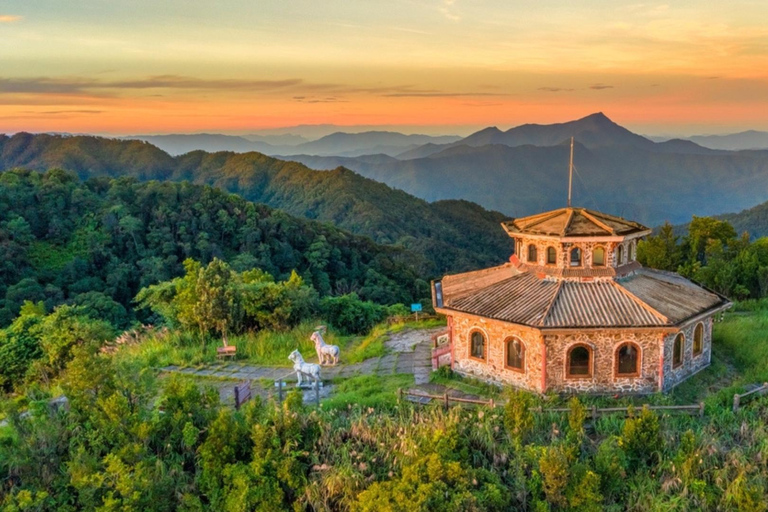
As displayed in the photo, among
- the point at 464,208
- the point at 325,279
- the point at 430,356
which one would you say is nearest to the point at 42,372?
the point at 430,356

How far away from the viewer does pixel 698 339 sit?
52.9ft

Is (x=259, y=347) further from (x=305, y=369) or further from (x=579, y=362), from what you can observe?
(x=579, y=362)

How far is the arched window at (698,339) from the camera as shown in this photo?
631 inches

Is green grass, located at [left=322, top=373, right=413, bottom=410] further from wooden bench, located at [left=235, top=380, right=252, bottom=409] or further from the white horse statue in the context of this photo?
wooden bench, located at [left=235, top=380, right=252, bottom=409]

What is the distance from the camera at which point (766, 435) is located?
11.6 meters

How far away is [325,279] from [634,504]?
139ft

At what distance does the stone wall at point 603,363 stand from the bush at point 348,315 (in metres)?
11.3

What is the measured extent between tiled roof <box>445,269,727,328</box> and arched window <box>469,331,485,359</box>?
0.86 meters

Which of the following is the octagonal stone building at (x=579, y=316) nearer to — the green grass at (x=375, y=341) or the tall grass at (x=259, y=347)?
the green grass at (x=375, y=341)

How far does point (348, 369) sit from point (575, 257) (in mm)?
7471

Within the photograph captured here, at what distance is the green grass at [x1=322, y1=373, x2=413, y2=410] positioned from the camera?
44.0 feet

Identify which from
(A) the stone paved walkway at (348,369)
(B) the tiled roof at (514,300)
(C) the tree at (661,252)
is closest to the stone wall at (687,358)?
(B) the tiled roof at (514,300)

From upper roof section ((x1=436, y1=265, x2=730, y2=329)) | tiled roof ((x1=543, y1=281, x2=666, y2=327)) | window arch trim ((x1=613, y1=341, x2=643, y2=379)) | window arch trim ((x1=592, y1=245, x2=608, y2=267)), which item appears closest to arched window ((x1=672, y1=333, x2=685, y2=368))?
upper roof section ((x1=436, y1=265, x2=730, y2=329))

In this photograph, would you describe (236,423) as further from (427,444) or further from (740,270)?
(740,270)
